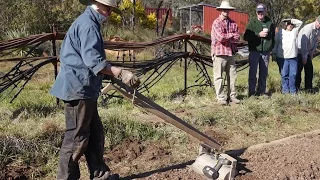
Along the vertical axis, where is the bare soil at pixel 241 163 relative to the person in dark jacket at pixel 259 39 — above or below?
below

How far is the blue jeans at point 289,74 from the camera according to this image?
846 cm

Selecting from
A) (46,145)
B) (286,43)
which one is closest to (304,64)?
(286,43)

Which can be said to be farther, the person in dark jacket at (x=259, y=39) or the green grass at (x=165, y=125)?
the person in dark jacket at (x=259, y=39)

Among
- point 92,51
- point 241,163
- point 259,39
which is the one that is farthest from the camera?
point 259,39

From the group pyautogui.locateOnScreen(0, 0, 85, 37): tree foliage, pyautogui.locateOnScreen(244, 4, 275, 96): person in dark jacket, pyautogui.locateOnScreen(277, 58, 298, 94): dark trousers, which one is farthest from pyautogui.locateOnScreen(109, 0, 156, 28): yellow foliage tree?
pyautogui.locateOnScreen(244, 4, 275, 96): person in dark jacket

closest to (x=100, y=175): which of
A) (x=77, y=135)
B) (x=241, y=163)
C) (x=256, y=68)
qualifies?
(x=77, y=135)

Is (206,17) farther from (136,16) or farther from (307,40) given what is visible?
(307,40)

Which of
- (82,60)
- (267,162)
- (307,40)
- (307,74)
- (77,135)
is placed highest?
(82,60)

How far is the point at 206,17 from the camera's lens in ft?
95.9

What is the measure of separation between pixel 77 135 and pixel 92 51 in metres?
0.80

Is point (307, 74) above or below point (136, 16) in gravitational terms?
below

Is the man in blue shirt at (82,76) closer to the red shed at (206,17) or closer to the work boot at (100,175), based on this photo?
the work boot at (100,175)

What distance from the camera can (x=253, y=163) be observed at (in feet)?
15.7


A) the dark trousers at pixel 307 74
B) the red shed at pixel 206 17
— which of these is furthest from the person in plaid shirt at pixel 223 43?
the red shed at pixel 206 17
